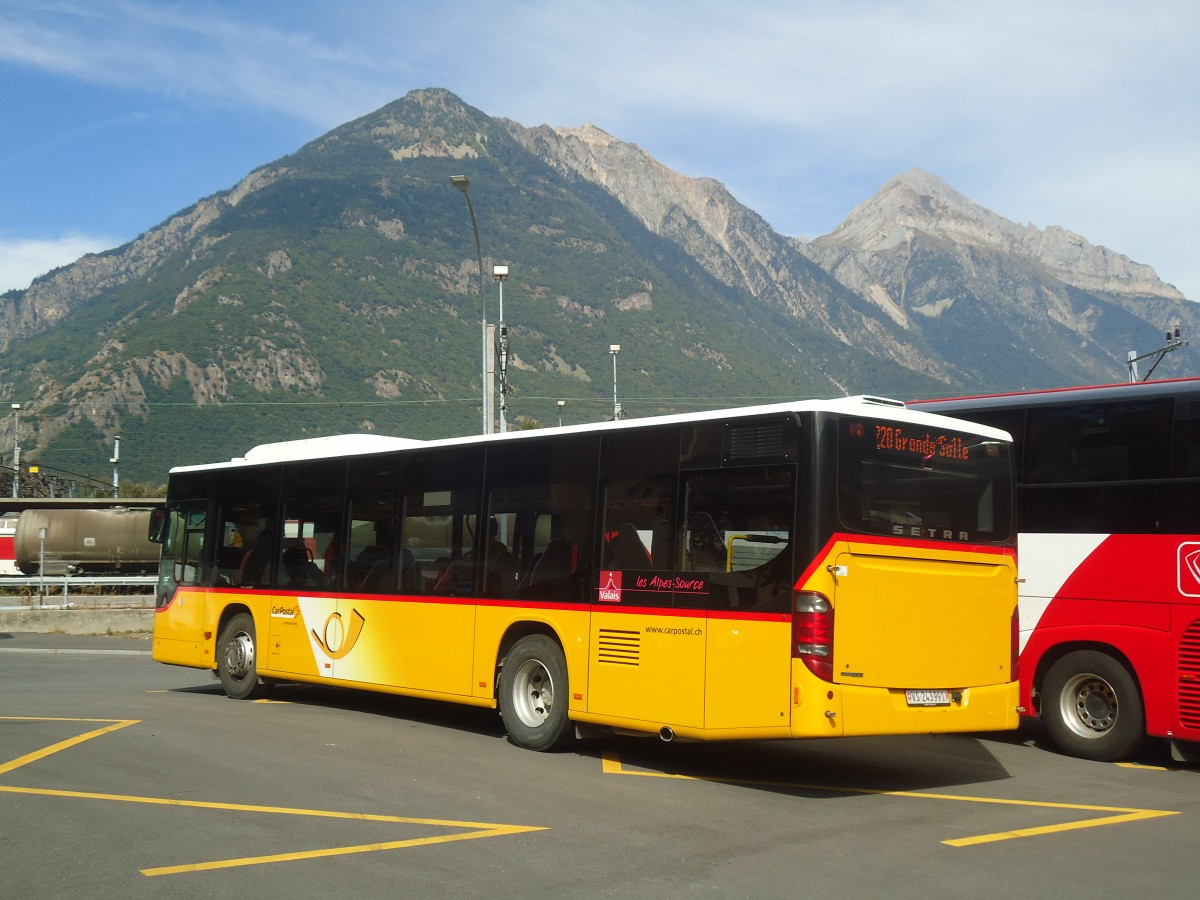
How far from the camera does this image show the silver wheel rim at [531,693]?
12.0m

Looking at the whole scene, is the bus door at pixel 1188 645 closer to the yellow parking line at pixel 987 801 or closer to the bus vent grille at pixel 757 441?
the yellow parking line at pixel 987 801

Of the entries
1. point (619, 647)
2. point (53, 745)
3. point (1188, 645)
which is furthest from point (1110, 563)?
point (53, 745)

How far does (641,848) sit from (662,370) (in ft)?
629

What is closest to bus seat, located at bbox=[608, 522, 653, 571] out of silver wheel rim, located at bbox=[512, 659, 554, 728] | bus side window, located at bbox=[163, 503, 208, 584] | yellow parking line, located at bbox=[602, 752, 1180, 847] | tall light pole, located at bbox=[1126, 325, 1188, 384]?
silver wheel rim, located at bbox=[512, 659, 554, 728]

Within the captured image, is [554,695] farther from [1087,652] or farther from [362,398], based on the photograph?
[362,398]

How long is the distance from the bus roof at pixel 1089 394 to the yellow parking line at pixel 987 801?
13.0ft

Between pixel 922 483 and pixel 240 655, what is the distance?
9.19 meters

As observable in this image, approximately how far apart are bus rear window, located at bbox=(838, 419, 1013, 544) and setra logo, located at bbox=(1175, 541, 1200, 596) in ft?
5.11

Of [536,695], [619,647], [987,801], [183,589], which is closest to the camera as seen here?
[987,801]

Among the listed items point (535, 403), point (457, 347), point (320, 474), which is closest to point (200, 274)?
point (457, 347)

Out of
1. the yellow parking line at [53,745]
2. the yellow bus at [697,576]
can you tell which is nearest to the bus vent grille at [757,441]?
the yellow bus at [697,576]

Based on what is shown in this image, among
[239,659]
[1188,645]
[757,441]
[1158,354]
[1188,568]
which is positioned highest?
[1158,354]

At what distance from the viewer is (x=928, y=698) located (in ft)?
33.3

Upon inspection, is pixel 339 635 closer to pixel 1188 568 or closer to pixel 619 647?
pixel 619 647
